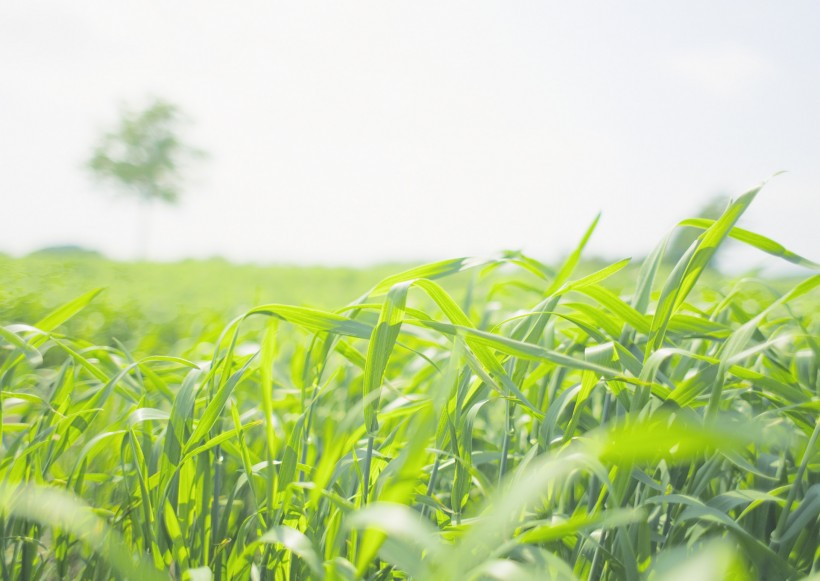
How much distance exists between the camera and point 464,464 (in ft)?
1.48

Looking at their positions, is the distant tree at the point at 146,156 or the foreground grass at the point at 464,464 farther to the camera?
the distant tree at the point at 146,156

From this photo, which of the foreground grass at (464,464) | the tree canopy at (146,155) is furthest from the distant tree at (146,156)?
the foreground grass at (464,464)

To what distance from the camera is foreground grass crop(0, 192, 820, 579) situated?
14.9 inches

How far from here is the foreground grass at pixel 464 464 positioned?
0.38 metres

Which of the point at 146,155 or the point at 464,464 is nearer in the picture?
the point at 464,464

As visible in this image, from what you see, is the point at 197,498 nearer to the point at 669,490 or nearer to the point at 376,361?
the point at 376,361

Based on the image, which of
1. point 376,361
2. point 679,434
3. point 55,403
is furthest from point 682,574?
point 55,403

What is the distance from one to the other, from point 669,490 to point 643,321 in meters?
0.18

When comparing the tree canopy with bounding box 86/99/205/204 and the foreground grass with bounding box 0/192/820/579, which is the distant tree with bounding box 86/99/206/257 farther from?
the foreground grass with bounding box 0/192/820/579

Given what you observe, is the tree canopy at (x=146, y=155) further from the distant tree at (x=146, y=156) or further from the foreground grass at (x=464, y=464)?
the foreground grass at (x=464, y=464)

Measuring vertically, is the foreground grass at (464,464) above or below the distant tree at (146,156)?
below

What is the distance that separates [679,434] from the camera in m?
0.28

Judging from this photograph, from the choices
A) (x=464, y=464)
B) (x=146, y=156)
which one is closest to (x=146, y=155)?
(x=146, y=156)

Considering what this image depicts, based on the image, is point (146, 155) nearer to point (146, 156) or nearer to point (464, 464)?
point (146, 156)
